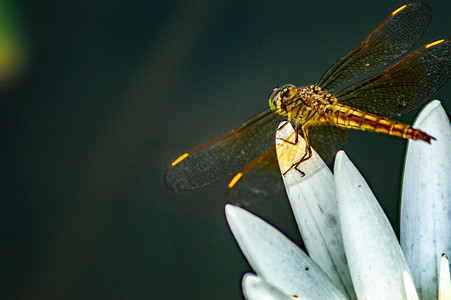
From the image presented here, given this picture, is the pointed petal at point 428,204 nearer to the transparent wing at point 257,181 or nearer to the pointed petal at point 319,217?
the pointed petal at point 319,217

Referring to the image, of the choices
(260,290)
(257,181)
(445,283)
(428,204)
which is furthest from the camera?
(257,181)

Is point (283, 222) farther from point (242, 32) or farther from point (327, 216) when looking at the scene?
point (242, 32)

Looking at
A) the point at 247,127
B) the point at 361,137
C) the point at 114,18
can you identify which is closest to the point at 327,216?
the point at 247,127

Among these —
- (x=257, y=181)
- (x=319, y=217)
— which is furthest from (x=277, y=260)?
(x=257, y=181)

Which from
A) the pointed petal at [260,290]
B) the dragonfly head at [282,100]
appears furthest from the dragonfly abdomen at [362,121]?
the pointed petal at [260,290]

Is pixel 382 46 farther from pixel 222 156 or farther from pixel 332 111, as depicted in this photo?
pixel 222 156

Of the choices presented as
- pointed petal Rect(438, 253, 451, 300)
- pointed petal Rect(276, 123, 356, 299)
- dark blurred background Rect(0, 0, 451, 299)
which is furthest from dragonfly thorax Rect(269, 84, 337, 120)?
pointed petal Rect(438, 253, 451, 300)

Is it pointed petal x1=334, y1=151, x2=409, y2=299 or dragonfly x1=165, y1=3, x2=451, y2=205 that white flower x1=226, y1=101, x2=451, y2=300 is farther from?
dragonfly x1=165, y1=3, x2=451, y2=205
